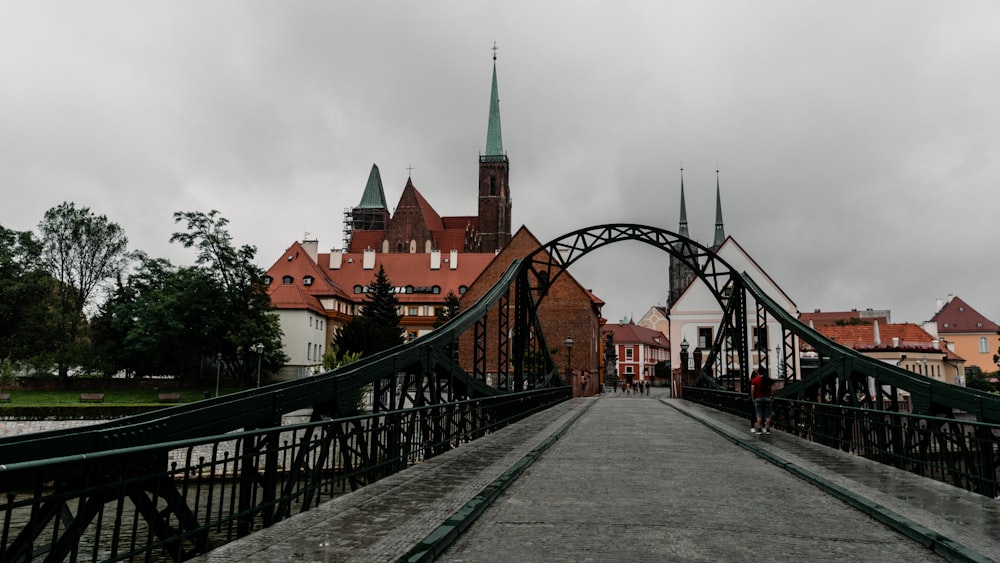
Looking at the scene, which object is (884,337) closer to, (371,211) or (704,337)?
(704,337)

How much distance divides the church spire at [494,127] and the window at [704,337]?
178 feet

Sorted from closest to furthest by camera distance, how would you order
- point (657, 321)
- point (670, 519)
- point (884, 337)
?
1. point (670, 519)
2. point (884, 337)
3. point (657, 321)

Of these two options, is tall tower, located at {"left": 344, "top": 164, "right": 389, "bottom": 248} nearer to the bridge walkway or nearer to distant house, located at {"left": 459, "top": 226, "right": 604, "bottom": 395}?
distant house, located at {"left": 459, "top": 226, "right": 604, "bottom": 395}

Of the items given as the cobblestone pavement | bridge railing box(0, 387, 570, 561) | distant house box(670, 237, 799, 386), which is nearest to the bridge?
bridge railing box(0, 387, 570, 561)

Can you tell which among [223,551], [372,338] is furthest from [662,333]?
[223,551]

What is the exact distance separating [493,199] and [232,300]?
54189 mm

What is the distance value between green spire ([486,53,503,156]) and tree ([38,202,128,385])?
56.4 metres

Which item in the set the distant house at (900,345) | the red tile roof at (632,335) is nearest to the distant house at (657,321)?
the red tile roof at (632,335)

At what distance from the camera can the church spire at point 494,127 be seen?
9994 centimetres

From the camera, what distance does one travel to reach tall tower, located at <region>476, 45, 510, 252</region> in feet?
314

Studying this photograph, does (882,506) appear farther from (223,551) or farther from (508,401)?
(508,401)

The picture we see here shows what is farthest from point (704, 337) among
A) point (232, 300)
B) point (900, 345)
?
point (232, 300)

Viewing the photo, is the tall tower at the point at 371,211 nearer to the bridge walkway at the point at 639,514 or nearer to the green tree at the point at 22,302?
the green tree at the point at 22,302

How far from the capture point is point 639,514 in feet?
20.0
